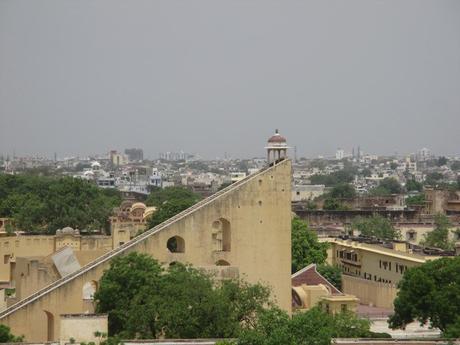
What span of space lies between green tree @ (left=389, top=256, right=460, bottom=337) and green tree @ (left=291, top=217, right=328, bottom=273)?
16.3m

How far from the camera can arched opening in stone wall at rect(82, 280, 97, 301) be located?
31.1m

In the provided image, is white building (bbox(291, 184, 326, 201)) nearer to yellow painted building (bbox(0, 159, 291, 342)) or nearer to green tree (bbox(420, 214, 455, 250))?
green tree (bbox(420, 214, 455, 250))

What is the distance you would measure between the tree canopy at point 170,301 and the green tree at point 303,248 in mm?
18022

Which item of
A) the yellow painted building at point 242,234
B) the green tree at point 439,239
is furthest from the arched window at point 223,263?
the green tree at point 439,239

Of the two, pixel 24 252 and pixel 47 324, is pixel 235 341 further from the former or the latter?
pixel 24 252

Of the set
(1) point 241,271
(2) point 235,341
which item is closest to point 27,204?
(1) point 241,271

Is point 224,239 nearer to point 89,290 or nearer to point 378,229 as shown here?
point 89,290

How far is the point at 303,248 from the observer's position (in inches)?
1950

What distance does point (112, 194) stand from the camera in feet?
320

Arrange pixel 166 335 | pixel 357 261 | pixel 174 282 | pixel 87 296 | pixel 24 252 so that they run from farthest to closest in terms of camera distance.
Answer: pixel 357 261 → pixel 24 252 → pixel 87 296 → pixel 174 282 → pixel 166 335

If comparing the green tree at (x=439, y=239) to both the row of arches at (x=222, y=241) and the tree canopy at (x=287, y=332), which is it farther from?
the tree canopy at (x=287, y=332)

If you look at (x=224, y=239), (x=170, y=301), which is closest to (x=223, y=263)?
(x=224, y=239)

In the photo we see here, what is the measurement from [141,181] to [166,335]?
132380 millimetres

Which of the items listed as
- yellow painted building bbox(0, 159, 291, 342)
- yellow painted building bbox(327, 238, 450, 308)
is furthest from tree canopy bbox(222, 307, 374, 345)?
yellow painted building bbox(327, 238, 450, 308)
